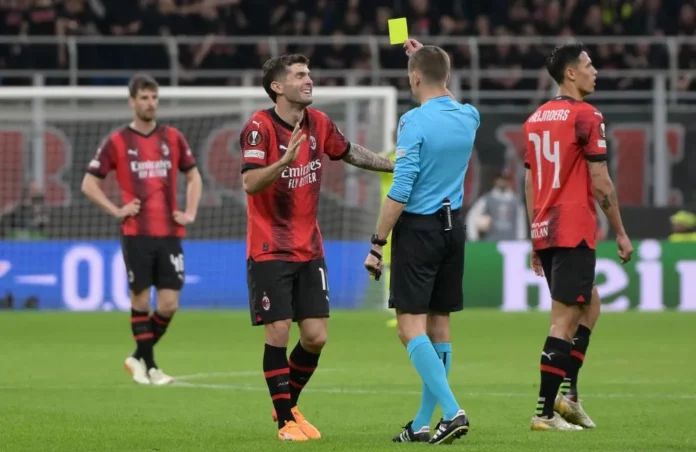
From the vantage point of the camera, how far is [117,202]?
847 inches

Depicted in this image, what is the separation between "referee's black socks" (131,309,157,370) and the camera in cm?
1191

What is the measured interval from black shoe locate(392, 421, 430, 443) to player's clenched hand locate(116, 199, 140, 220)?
4.76 meters

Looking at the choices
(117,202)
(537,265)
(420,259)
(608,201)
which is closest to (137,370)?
(537,265)

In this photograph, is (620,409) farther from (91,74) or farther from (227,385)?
(91,74)

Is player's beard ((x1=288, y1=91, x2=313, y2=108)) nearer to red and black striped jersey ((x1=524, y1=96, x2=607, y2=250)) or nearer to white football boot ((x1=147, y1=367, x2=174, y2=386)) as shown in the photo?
red and black striped jersey ((x1=524, y1=96, x2=607, y2=250))

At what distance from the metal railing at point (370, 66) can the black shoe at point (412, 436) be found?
1472 cm

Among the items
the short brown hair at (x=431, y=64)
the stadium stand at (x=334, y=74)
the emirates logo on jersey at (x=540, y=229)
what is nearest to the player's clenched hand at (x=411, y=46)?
the short brown hair at (x=431, y=64)

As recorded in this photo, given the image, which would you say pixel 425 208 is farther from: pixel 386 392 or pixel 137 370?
pixel 137 370

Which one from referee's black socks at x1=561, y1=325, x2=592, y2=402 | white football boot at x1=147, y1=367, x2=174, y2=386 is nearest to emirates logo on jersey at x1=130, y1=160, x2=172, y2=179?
white football boot at x1=147, y1=367, x2=174, y2=386

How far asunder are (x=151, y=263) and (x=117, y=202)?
9.60 meters

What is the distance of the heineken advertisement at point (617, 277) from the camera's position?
806 inches

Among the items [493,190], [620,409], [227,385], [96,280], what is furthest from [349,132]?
[620,409]

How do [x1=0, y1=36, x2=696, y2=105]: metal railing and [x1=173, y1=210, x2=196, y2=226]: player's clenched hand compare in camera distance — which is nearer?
[x1=173, y1=210, x2=196, y2=226]: player's clenched hand

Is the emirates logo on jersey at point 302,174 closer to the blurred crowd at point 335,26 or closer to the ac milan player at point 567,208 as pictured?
the ac milan player at point 567,208
